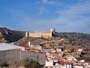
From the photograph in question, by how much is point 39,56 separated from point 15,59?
287 cm

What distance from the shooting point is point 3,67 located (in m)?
45.6

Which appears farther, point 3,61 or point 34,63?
point 3,61

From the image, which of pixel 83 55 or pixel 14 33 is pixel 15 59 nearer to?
pixel 83 55

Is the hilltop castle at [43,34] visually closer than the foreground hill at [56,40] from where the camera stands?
No

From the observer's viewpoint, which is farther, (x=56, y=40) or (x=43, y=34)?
(x=43, y=34)

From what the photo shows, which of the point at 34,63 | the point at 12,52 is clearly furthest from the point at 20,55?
the point at 34,63

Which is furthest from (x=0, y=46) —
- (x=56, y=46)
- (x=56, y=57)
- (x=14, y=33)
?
(x=14, y=33)

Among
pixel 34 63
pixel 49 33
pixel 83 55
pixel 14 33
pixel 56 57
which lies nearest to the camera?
pixel 34 63

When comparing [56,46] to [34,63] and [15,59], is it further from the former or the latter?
[34,63]

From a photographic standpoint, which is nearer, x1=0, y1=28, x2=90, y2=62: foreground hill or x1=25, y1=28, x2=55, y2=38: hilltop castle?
A: x1=0, y1=28, x2=90, y2=62: foreground hill

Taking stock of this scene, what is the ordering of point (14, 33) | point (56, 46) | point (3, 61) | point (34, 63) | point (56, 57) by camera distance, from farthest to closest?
point (14, 33) < point (56, 46) < point (56, 57) < point (3, 61) < point (34, 63)

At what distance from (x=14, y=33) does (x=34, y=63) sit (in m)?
54.1

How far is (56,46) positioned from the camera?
69.5 meters

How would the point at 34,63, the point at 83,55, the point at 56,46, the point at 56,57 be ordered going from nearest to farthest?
the point at 34,63
the point at 56,57
the point at 83,55
the point at 56,46
